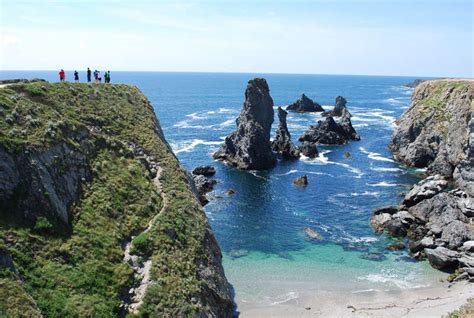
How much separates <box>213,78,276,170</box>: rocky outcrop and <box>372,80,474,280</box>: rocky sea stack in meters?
30.9

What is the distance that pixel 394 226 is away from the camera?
5603 cm

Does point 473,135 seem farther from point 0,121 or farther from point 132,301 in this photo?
point 0,121

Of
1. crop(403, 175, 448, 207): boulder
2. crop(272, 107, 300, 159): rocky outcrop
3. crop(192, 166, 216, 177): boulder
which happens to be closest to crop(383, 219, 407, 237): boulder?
crop(403, 175, 448, 207): boulder

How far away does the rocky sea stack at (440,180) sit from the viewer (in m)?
49.1

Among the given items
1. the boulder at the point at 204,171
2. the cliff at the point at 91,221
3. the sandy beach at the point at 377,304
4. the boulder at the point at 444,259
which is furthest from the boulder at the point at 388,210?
the boulder at the point at 204,171

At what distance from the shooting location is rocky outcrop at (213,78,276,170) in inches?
3558

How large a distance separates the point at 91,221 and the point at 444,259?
36.9 meters

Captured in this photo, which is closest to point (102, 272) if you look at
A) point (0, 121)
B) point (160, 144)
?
point (0, 121)

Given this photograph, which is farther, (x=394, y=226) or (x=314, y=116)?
(x=314, y=116)

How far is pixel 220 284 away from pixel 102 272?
10500mm

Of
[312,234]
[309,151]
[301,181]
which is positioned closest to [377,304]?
[312,234]

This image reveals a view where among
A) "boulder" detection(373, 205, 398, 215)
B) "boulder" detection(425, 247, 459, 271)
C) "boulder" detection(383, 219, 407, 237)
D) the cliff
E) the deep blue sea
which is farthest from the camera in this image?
"boulder" detection(373, 205, 398, 215)

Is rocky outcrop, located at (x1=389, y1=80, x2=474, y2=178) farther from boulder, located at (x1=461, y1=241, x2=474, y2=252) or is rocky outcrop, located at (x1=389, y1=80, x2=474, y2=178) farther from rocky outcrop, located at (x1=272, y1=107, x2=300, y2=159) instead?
boulder, located at (x1=461, y1=241, x2=474, y2=252)

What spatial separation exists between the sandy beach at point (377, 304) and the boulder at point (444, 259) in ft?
11.4
